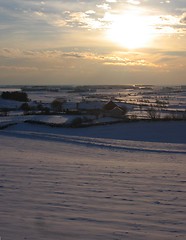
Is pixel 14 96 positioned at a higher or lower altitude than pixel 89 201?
higher

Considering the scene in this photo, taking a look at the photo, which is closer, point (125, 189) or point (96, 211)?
point (96, 211)

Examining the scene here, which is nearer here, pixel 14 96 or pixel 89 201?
pixel 89 201

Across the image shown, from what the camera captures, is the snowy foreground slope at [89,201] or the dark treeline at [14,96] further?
the dark treeline at [14,96]

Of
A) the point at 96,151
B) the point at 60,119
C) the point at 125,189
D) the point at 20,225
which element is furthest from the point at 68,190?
the point at 60,119

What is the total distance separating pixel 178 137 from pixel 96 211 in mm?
23501

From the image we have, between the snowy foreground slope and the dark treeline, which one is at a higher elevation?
the dark treeline

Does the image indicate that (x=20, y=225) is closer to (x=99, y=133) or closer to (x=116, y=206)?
(x=116, y=206)

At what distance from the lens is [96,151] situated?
842 inches

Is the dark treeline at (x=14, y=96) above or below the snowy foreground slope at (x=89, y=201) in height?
above

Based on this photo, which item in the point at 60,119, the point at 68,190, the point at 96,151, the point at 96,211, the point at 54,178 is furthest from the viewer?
the point at 60,119

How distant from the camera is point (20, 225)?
22.8 ft

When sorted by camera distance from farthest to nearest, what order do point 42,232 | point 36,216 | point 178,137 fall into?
point 178,137
point 36,216
point 42,232

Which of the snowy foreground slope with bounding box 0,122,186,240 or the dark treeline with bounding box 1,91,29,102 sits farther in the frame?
the dark treeline with bounding box 1,91,29,102

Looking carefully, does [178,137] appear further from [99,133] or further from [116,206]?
[116,206]
